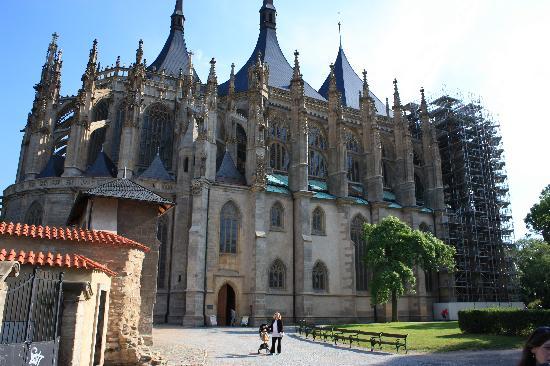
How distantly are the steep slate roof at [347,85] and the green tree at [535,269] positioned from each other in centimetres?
2042

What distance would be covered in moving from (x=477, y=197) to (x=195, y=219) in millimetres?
30606

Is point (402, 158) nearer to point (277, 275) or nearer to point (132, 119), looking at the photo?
point (277, 275)

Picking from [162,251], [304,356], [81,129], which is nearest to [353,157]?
[162,251]

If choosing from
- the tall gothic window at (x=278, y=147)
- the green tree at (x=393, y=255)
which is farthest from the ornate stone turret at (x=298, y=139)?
the green tree at (x=393, y=255)

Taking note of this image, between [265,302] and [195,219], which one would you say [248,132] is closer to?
[195,219]

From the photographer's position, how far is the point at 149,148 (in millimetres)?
38969

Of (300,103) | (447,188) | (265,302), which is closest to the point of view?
(265,302)

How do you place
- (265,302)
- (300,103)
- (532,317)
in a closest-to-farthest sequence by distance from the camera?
(532,317), (265,302), (300,103)

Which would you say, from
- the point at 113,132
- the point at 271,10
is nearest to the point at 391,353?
the point at 113,132

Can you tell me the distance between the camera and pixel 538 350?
12.4ft

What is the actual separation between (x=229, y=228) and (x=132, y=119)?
11.2 m

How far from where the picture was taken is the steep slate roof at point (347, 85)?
171ft

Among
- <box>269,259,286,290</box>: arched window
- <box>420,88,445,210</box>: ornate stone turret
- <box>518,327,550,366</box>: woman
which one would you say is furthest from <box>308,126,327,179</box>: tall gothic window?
<box>518,327,550,366</box>: woman

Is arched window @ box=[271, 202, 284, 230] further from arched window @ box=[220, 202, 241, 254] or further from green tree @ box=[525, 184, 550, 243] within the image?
green tree @ box=[525, 184, 550, 243]
